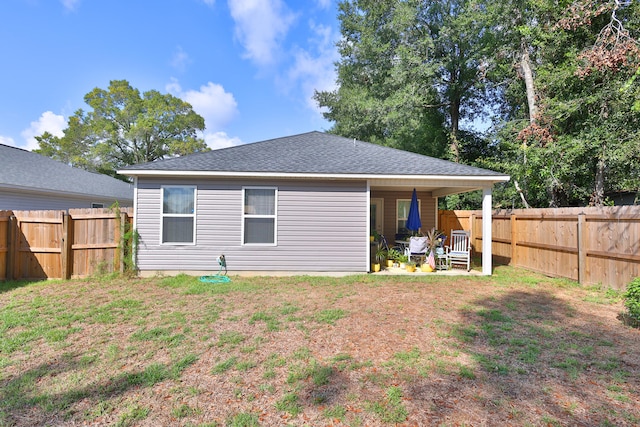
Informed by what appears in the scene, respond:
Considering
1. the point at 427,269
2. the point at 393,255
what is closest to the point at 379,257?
the point at 393,255

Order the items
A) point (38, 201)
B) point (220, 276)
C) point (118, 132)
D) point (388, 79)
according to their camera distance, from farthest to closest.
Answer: point (118, 132) → point (388, 79) → point (38, 201) → point (220, 276)

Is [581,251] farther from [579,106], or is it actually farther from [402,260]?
[579,106]

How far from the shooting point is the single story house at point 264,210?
7480mm

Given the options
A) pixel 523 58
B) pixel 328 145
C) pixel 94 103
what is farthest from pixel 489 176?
pixel 94 103

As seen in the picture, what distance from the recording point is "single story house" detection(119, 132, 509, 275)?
7.48m

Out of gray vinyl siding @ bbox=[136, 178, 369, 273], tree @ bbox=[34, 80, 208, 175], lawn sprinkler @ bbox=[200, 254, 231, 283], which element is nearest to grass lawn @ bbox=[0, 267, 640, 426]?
lawn sprinkler @ bbox=[200, 254, 231, 283]

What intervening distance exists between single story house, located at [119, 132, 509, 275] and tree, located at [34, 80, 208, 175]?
22.7 metres

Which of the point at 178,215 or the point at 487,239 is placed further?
the point at 487,239

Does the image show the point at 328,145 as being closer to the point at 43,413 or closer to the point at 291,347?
the point at 291,347

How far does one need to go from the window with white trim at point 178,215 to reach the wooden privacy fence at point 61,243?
967 mm

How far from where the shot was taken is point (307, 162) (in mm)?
8102

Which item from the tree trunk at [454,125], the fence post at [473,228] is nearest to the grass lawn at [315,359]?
the fence post at [473,228]

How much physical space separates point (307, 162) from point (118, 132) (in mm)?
26376

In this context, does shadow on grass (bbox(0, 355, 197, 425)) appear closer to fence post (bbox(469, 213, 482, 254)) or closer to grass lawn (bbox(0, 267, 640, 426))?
grass lawn (bbox(0, 267, 640, 426))
